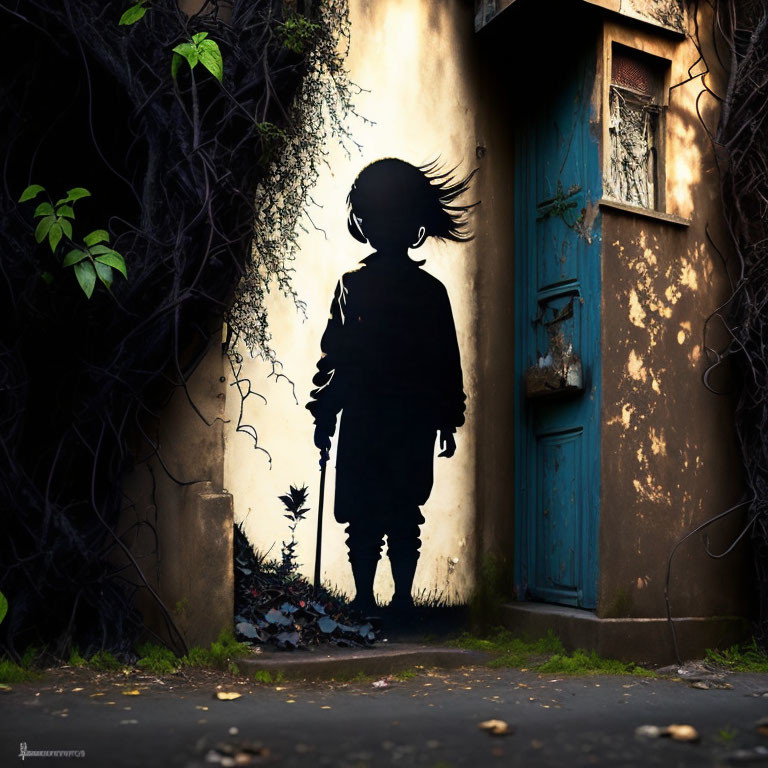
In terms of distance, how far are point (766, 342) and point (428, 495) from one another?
94.9 inches

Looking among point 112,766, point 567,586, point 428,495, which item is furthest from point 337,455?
point 112,766

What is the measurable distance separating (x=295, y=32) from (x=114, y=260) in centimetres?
179

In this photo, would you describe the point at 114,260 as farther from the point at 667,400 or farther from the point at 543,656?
the point at 667,400

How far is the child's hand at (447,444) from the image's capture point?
18.6 ft

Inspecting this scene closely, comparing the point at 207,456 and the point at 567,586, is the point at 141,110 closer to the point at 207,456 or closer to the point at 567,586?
the point at 207,456

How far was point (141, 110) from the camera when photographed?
462 cm

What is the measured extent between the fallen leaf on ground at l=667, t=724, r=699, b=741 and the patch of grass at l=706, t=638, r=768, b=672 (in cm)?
219

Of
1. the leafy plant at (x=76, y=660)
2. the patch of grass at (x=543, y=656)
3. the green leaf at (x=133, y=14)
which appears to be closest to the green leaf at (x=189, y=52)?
the green leaf at (x=133, y=14)

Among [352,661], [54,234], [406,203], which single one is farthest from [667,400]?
[54,234]

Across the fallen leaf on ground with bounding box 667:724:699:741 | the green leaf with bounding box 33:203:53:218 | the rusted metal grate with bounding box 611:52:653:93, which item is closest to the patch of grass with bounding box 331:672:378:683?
the fallen leaf on ground with bounding box 667:724:699:741

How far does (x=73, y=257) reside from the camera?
14.0 ft

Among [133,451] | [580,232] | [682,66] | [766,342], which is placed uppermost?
[682,66]

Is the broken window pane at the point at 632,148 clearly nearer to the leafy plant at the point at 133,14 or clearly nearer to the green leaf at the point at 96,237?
the leafy plant at the point at 133,14

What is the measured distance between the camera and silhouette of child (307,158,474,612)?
534 cm
